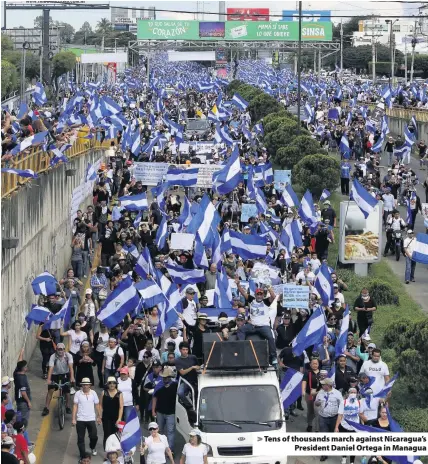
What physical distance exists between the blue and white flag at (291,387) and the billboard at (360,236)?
37.3 feet

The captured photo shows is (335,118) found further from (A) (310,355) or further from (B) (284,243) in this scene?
(A) (310,355)

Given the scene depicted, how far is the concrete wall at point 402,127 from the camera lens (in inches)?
2461

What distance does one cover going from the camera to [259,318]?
1998cm

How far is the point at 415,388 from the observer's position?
61.0 ft

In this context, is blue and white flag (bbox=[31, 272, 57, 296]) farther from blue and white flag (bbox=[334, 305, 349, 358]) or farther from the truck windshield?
the truck windshield

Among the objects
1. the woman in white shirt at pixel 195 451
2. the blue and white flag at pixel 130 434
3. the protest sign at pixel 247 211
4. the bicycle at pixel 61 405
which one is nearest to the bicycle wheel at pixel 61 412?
the bicycle at pixel 61 405

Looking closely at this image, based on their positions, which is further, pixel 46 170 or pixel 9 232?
pixel 46 170

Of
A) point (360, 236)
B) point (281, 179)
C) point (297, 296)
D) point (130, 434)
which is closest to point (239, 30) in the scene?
point (281, 179)

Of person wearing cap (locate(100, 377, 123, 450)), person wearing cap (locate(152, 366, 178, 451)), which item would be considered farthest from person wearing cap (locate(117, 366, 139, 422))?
person wearing cap (locate(152, 366, 178, 451))

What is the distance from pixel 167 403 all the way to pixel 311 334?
8.11 ft

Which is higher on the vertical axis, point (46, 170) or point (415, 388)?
point (46, 170)

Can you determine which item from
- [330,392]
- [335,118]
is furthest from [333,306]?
[335,118]

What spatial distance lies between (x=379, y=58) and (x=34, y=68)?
Result: 240 feet

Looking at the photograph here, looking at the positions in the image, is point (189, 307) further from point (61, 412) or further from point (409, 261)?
point (409, 261)
